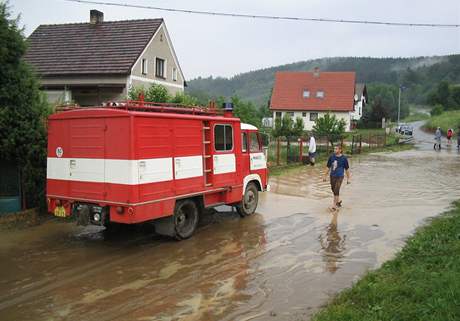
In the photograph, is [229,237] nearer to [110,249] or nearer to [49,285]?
[110,249]

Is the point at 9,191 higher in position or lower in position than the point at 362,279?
higher

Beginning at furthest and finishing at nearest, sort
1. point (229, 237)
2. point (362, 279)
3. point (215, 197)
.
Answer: point (215, 197) → point (229, 237) → point (362, 279)

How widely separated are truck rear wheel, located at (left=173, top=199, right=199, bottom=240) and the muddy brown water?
0.71 ft

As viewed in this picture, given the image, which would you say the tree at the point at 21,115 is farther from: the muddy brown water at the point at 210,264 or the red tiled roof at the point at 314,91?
the red tiled roof at the point at 314,91

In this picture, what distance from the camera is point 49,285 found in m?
6.72

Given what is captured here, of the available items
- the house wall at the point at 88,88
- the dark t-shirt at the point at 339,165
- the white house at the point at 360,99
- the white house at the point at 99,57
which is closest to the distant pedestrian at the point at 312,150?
the white house at the point at 99,57

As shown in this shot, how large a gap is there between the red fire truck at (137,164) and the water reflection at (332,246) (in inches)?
101

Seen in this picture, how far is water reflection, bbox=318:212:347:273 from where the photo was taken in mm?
7855

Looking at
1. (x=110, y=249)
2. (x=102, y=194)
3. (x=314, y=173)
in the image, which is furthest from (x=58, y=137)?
(x=314, y=173)

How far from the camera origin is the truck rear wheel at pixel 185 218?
9282mm

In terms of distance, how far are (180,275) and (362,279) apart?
275 cm

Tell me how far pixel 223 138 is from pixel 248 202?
2.21 m

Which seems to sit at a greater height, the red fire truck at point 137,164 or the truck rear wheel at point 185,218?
the red fire truck at point 137,164

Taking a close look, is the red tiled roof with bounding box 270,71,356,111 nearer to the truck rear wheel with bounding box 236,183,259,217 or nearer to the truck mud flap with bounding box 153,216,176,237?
the truck rear wheel with bounding box 236,183,259,217
